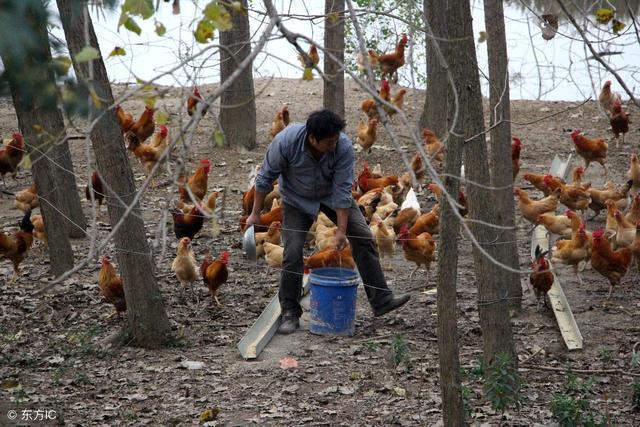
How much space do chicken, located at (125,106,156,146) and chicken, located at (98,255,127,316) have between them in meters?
4.59

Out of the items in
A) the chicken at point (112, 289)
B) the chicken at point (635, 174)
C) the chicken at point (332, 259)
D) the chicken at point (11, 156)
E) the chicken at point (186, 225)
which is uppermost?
the chicken at point (11, 156)

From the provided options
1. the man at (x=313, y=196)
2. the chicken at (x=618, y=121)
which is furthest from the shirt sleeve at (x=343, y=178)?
the chicken at (x=618, y=121)

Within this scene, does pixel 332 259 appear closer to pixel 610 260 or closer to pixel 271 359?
pixel 271 359

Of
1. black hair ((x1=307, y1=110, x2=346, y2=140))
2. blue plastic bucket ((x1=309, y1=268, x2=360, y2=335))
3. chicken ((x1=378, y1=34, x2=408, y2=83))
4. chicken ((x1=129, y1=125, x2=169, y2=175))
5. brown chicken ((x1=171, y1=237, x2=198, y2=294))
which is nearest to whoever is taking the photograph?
black hair ((x1=307, y1=110, x2=346, y2=140))

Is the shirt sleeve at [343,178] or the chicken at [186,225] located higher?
the shirt sleeve at [343,178]

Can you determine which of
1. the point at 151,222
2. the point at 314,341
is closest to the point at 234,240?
the point at 151,222

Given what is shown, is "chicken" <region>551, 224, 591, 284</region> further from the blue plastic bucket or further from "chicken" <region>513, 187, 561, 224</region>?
the blue plastic bucket

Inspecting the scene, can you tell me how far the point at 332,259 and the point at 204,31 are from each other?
15.3 ft

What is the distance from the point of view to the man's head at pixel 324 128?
19.9ft

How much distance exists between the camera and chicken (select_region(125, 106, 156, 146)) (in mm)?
11336

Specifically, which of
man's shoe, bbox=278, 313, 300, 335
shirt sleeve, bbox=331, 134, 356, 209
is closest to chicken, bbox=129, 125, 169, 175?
man's shoe, bbox=278, 313, 300, 335

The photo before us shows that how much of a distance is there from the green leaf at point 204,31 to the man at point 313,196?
3171mm

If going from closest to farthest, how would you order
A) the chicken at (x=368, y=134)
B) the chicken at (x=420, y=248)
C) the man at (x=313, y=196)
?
the man at (x=313, y=196) < the chicken at (x=420, y=248) < the chicken at (x=368, y=134)

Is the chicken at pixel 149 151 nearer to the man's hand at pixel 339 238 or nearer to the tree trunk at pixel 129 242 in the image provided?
the tree trunk at pixel 129 242
